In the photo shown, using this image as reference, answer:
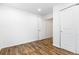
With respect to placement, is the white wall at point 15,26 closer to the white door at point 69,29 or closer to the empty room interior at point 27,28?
the empty room interior at point 27,28

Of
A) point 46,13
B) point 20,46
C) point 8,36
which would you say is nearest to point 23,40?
point 20,46

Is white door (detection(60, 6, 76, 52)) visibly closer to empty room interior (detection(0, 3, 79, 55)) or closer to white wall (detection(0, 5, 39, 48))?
empty room interior (detection(0, 3, 79, 55))

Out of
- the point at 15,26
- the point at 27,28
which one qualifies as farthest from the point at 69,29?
the point at 15,26

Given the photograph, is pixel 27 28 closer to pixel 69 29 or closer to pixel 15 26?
pixel 15 26

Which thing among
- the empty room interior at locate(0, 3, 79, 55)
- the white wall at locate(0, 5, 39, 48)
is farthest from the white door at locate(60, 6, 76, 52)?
the white wall at locate(0, 5, 39, 48)

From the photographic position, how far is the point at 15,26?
51.9 inches

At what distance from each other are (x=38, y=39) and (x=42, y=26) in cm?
27

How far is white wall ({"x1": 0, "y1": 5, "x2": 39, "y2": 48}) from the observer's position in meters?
1.30

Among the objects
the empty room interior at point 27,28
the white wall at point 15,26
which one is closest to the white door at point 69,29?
the empty room interior at point 27,28

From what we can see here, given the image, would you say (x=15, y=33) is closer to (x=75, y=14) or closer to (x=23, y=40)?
(x=23, y=40)

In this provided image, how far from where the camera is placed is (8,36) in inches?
52.3

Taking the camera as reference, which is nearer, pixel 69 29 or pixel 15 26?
pixel 15 26

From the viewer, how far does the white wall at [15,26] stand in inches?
51.1

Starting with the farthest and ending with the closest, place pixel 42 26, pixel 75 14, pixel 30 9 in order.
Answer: pixel 42 26, pixel 75 14, pixel 30 9
